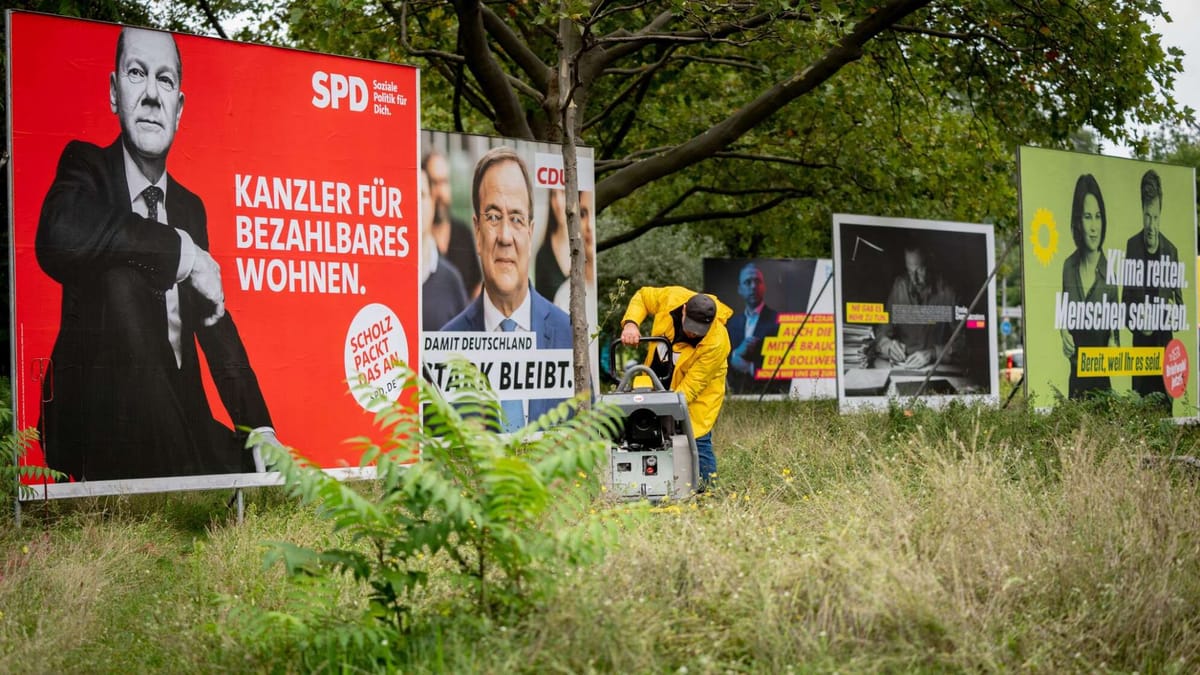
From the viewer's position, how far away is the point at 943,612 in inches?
210

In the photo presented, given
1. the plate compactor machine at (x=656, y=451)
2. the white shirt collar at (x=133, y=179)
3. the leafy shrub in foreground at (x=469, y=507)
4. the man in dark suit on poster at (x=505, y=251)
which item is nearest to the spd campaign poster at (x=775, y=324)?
the man in dark suit on poster at (x=505, y=251)

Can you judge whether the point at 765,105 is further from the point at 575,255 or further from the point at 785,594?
the point at 785,594

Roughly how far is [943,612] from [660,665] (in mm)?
1280

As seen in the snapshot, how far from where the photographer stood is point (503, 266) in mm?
12367

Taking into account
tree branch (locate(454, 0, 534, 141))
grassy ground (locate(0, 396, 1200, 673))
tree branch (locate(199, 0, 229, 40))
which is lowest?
grassy ground (locate(0, 396, 1200, 673))

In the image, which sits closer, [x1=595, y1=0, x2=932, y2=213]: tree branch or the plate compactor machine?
the plate compactor machine

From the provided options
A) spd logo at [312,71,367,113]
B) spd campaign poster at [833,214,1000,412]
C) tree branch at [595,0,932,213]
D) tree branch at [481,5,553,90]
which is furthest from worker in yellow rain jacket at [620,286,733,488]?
spd campaign poster at [833,214,1000,412]

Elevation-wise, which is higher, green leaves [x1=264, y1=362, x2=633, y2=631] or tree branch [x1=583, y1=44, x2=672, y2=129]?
tree branch [x1=583, y1=44, x2=672, y2=129]

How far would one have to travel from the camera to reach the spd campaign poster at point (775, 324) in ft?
78.1

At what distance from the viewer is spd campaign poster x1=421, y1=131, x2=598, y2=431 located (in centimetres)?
1212

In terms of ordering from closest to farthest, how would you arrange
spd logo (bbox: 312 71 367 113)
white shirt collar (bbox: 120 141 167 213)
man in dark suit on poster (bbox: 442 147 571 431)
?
white shirt collar (bbox: 120 141 167 213), spd logo (bbox: 312 71 367 113), man in dark suit on poster (bbox: 442 147 571 431)

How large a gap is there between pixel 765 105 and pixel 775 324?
9.39m

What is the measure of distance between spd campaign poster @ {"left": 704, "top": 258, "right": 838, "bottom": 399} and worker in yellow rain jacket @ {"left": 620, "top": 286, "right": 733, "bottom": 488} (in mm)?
13011

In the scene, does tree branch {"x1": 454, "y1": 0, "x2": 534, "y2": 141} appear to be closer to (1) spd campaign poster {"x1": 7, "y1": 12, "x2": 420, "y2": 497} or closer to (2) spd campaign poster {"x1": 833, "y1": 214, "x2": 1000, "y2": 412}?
(1) spd campaign poster {"x1": 7, "y1": 12, "x2": 420, "y2": 497}
